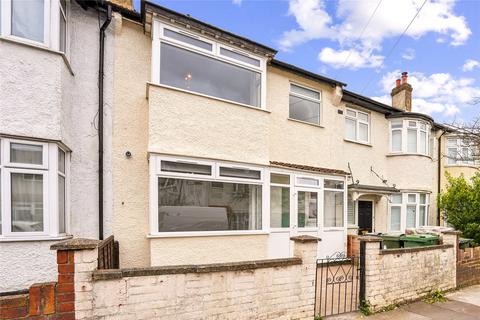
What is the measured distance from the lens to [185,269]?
12.1 ft

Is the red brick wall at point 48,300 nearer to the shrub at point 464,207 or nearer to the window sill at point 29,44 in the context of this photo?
the window sill at point 29,44

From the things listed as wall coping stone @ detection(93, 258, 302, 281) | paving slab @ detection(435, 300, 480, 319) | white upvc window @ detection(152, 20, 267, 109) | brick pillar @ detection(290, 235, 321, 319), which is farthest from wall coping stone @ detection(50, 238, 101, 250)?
paving slab @ detection(435, 300, 480, 319)

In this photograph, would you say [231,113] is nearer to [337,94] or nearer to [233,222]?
[233,222]

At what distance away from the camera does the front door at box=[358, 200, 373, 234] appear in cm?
1136

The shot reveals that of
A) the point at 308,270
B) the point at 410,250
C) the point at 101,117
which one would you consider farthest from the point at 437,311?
the point at 101,117

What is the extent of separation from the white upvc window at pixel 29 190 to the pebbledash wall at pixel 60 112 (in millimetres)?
171

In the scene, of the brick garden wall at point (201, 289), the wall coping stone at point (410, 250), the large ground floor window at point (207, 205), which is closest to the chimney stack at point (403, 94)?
the wall coping stone at point (410, 250)

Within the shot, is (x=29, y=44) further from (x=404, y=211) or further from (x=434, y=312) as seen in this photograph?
(x=404, y=211)

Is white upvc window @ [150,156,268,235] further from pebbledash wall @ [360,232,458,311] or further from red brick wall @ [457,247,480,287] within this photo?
red brick wall @ [457,247,480,287]

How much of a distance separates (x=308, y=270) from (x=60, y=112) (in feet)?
16.9

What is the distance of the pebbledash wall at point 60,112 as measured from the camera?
485 cm

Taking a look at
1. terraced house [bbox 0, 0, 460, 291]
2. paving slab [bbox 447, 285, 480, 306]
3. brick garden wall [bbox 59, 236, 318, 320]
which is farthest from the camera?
paving slab [bbox 447, 285, 480, 306]

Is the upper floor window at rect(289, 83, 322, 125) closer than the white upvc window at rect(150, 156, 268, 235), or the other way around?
the white upvc window at rect(150, 156, 268, 235)

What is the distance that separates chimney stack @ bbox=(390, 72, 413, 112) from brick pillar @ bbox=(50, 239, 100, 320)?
14.0 meters
